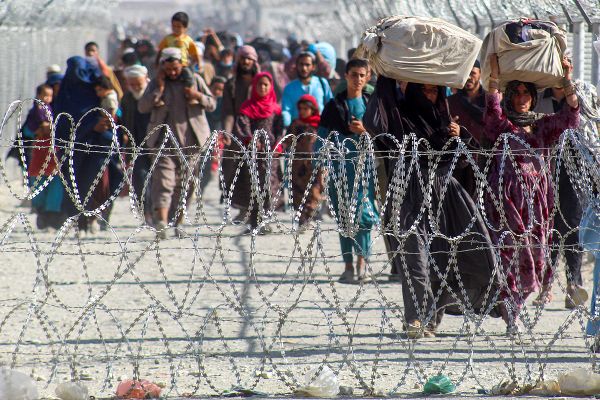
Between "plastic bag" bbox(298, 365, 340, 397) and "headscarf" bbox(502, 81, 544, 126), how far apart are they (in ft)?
7.21

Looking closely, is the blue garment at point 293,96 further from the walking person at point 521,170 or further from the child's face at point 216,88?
the walking person at point 521,170

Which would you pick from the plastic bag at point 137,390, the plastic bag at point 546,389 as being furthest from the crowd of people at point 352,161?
the plastic bag at point 137,390

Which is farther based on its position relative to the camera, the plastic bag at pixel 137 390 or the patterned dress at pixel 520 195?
the patterned dress at pixel 520 195

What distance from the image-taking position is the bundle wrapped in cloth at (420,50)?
22.9ft

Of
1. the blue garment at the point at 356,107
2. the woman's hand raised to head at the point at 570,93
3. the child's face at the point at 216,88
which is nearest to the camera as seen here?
the woman's hand raised to head at the point at 570,93

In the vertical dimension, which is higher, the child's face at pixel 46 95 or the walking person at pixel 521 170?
the walking person at pixel 521 170

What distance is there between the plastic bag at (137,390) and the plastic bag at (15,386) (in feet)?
1.17

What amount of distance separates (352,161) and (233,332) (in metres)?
1.85

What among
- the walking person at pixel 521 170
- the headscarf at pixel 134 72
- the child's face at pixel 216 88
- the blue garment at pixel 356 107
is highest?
the walking person at pixel 521 170

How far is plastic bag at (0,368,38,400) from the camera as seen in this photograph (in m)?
4.91

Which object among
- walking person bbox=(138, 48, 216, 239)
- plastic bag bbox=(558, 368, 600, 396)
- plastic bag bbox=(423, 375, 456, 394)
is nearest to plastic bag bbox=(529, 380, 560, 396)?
plastic bag bbox=(558, 368, 600, 396)

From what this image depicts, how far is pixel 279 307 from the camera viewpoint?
5301 mm

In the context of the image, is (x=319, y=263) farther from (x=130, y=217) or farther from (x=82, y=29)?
(x=82, y=29)

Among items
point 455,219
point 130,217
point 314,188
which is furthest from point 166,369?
point 130,217
